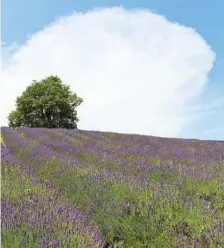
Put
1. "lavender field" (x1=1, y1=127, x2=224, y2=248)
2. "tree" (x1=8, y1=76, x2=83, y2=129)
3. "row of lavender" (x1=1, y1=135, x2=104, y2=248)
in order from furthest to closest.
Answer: "tree" (x1=8, y1=76, x2=83, y2=129) → "lavender field" (x1=1, y1=127, x2=224, y2=248) → "row of lavender" (x1=1, y1=135, x2=104, y2=248)

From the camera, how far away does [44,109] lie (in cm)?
3716

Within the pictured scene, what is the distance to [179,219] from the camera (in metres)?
4.18

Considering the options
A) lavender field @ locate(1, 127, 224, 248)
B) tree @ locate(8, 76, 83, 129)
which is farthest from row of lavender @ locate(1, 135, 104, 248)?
tree @ locate(8, 76, 83, 129)

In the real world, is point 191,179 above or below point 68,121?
below

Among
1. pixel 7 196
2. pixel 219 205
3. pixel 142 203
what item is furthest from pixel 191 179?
pixel 7 196

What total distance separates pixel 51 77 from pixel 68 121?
20.5 ft

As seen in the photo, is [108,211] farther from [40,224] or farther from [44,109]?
[44,109]

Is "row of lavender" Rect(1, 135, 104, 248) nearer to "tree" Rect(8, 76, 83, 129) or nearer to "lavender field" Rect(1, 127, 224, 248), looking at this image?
"lavender field" Rect(1, 127, 224, 248)

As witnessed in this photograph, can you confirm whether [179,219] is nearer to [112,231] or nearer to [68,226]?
[112,231]

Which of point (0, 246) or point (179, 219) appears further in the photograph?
point (179, 219)

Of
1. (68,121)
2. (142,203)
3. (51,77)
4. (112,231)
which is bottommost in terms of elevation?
(112,231)

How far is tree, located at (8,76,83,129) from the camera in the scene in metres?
36.6

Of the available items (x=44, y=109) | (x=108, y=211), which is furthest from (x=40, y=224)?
(x=44, y=109)

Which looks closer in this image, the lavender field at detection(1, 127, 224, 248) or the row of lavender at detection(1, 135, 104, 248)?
the row of lavender at detection(1, 135, 104, 248)
